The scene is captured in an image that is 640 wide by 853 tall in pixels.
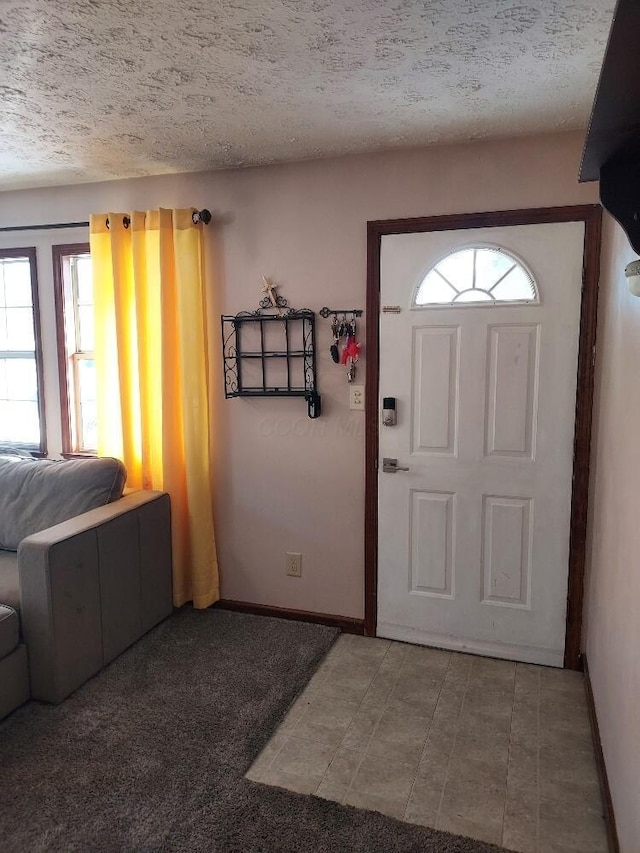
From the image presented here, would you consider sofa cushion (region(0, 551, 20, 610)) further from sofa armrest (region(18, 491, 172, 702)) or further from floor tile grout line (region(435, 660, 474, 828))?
floor tile grout line (region(435, 660, 474, 828))

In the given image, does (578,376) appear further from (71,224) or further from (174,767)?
(71,224)

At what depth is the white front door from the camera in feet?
8.50

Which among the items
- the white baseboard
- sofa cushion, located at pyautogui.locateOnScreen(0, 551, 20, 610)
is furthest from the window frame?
sofa cushion, located at pyautogui.locateOnScreen(0, 551, 20, 610)

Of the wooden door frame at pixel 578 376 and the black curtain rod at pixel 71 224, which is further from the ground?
the black curtain rod at pixel 71 224

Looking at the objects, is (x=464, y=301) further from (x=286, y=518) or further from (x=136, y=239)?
(x=136, y=239)

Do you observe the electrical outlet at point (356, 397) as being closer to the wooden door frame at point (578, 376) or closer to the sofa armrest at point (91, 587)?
the wooden door frame at point (578, 376)

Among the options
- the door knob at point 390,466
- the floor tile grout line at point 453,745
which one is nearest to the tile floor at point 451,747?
the floor tile grout line at point 453,745

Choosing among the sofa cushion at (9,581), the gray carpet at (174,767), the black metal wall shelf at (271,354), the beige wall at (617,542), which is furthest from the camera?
the black metal wall shelf at (271,354)

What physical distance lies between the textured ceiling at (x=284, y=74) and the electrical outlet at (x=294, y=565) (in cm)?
198

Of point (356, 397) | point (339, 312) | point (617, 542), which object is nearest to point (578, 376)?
point (617, 542)

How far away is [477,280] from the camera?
8.76 feet

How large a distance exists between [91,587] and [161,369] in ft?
3.69

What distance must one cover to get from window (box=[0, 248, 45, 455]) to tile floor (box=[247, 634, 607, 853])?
7.58 feet

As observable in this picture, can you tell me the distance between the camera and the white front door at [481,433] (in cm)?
259
